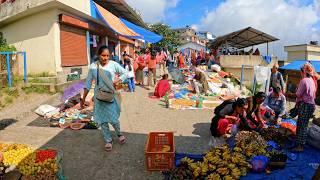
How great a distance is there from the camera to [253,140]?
5223 millimetres

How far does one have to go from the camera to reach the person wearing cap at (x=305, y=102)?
16.9 feet

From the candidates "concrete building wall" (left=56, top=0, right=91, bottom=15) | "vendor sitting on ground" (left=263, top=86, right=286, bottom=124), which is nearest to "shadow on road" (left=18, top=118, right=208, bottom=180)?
"vendor sitting on ground" (left=263, top=86, right=286, bottom=124)

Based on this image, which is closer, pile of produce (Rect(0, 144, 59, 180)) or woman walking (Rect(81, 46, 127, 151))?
pile of produce (Rect(0, 144, 59, 180))

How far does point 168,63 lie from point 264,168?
68.1 feet

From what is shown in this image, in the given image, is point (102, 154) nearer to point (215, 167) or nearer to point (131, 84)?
point (215, 167)

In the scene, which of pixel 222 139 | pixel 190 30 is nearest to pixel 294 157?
pixel 222 139

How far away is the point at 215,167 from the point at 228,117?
6.40 feet

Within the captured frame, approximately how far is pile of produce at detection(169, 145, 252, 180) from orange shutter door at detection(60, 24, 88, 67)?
8.69 metres

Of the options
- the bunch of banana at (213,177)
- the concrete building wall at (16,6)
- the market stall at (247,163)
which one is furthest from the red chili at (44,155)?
the concrete building wall at (16,6)

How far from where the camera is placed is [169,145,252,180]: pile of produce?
4.09 m

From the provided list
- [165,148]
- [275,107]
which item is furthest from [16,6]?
[275,107]

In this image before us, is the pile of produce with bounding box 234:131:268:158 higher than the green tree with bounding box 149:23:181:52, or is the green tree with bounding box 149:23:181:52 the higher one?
the green tree with bounding box 149:23:181:52

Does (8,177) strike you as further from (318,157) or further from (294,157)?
(318,157)

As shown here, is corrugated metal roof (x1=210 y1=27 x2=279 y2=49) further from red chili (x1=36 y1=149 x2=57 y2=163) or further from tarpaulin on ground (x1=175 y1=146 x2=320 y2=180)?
red chili (x1=36 y1=149 x2=57 y2=163)
